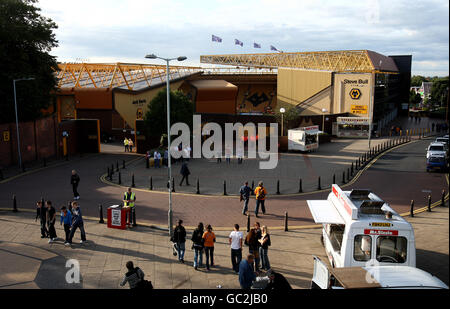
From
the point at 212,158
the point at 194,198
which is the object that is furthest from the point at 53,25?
the point at 194,198

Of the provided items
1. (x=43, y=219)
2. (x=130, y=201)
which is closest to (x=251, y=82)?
(x=130, y=201)

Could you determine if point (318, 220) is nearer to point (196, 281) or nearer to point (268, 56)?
point (196, 281)

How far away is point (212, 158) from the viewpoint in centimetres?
3422

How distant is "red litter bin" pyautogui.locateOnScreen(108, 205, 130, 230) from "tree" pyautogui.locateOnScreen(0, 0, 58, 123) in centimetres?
2032

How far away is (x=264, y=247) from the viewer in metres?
12.0

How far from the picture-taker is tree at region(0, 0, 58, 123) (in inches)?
1219

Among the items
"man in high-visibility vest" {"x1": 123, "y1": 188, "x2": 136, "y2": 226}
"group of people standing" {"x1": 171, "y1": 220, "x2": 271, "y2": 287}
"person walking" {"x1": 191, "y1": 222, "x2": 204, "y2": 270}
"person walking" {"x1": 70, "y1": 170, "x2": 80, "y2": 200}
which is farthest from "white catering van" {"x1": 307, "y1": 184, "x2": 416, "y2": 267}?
"person walking" {"x1": 70, "y1": 170, "x2": 80, "y2": 200}

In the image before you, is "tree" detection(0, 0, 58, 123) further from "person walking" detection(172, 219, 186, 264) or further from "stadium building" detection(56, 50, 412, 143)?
"person walking" detection(172, 219, 186, 264)

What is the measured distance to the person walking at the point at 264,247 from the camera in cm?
1188

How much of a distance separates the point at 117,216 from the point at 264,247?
689 centimetres

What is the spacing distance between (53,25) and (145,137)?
1255 cm

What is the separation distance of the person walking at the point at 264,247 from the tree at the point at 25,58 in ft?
87.8

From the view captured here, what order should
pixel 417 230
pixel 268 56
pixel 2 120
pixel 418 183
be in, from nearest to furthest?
pixel 417 230 → pixel 418 183 → pixel 2 120 → pixel 268 56

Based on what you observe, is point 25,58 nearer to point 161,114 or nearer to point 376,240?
point 161,114
